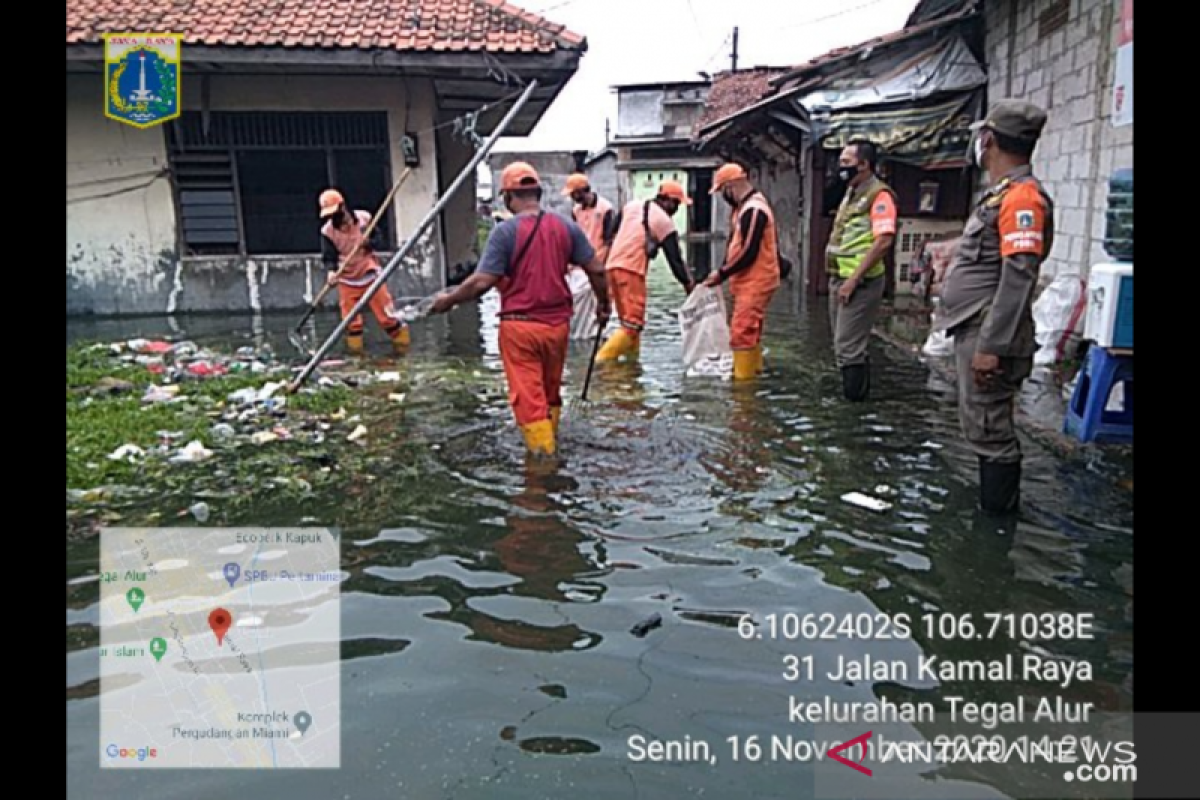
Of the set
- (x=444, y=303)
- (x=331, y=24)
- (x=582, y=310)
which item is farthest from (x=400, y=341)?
(x=444, y=303)

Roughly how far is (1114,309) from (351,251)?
7.50m

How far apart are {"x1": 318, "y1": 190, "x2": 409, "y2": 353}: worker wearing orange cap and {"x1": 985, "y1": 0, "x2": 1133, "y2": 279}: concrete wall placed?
6645mm

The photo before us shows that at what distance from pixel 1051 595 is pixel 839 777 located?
59.3 inches

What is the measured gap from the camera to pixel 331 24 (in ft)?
37.5

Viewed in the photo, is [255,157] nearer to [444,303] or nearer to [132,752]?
[444,303]

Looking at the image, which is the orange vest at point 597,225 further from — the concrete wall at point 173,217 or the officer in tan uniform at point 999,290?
the officer in tan uniform at point 999,290

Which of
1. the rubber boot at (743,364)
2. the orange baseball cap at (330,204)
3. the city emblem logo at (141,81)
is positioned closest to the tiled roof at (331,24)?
the city emblem logo at (141,81)

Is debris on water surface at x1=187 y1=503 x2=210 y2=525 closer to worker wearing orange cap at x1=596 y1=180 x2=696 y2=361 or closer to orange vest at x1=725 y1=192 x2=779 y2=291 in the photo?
orange vest at x1=725 y1=192 x2=779 y2=291

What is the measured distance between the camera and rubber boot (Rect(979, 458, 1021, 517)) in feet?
14.1

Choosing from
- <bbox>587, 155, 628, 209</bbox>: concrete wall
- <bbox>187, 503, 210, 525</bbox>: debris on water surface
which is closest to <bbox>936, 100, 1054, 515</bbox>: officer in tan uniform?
<bbox>187, 503, 210, 525</bbox>: debris on water surface

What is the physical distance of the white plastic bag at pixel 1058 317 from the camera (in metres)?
7.46

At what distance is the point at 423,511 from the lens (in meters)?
4.72
